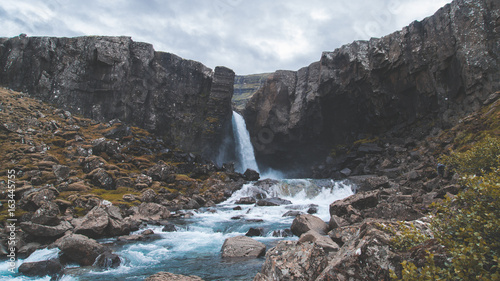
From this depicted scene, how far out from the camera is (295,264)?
26.0ft

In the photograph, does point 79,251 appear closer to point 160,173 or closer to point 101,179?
point 101,179

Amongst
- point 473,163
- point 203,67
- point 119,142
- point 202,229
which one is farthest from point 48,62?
point 473,163

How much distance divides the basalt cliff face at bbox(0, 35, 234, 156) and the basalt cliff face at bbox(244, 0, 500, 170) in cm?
1354

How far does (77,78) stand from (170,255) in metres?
66.3

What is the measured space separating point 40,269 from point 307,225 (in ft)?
51.3

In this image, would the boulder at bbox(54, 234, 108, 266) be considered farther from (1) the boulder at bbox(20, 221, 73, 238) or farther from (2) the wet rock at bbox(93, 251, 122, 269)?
(1) the boulder at bbox(20, 221, 73, 238)

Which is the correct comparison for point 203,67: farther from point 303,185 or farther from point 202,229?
point 202,229

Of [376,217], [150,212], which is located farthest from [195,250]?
[150,212]

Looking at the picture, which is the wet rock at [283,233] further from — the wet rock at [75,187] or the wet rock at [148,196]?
the wet rock at [75,187]

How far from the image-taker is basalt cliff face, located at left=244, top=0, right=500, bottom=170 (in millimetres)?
42625

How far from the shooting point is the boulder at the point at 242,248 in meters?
15.3

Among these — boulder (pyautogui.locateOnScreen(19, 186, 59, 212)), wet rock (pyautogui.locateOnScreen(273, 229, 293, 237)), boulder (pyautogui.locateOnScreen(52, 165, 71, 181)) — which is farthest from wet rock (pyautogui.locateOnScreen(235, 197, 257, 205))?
boulder (pyautogui.locateOnScreen(52, 165, 71, 181))

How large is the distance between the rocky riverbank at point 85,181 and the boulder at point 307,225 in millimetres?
12025

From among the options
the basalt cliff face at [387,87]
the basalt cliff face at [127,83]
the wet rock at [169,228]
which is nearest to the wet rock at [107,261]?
the wet rock at [169,228]
